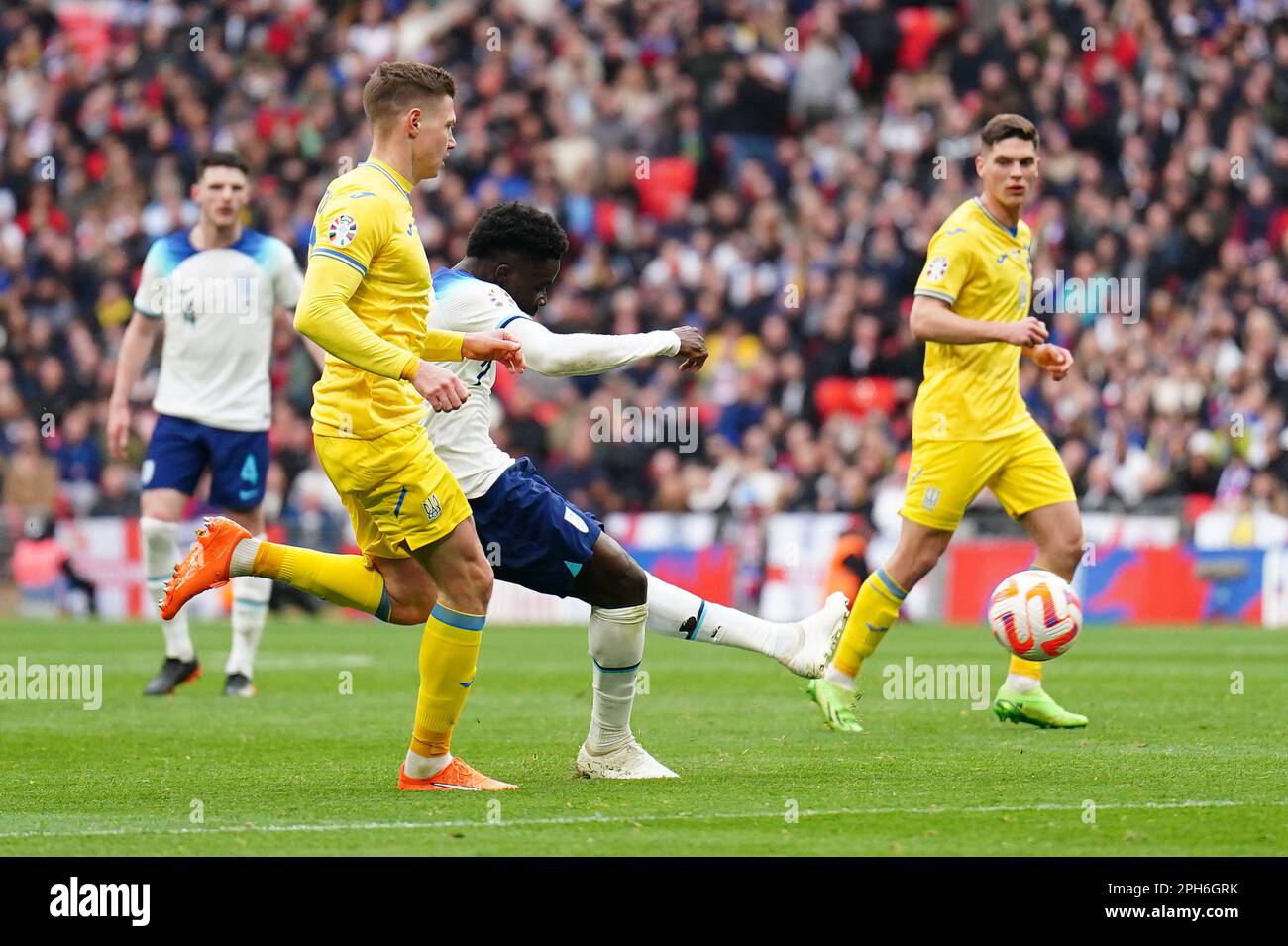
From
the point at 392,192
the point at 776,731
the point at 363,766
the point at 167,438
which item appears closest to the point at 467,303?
the point at 392,192

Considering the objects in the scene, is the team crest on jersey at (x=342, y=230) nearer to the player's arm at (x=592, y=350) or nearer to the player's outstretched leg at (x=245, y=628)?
the player's arm at (x=592, y=350)

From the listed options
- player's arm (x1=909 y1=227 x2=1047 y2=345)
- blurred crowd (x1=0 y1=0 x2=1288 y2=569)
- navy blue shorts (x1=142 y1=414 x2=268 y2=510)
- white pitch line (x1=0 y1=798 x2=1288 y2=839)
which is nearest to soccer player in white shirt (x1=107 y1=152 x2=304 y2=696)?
navy blue shorts (x1=142 y1=414 x2=268 y2=510)

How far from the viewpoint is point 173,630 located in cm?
1196

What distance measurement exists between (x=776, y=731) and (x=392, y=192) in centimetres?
362

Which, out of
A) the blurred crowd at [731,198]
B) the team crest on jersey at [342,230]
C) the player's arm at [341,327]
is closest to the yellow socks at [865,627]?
the player's arm at [341,327]

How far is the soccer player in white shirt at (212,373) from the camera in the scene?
38.2 ft

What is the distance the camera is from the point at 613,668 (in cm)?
775

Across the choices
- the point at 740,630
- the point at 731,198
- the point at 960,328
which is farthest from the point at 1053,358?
the point at 731,198

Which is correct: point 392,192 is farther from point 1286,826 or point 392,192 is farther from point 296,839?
point 1286,826

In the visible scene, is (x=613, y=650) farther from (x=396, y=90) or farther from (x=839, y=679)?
(x=839, y=679)

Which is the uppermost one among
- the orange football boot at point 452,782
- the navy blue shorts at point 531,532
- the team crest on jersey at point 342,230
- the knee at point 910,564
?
the team crest on jersey at point 342,230

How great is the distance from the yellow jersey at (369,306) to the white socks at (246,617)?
462 centimetres

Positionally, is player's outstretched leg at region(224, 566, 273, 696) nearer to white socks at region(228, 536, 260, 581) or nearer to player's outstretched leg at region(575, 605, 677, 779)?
white socks at region(228, 536, 260, 581)

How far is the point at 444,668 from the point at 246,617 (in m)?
4.76
